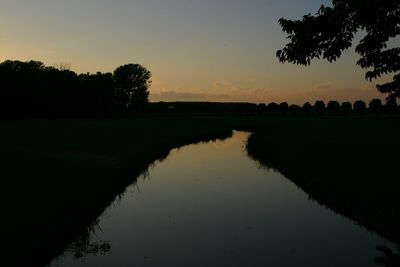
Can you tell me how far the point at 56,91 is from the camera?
11962cm

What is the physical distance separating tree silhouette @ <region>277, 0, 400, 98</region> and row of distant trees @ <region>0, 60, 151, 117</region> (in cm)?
10703

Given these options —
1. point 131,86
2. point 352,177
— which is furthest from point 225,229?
point 131,86

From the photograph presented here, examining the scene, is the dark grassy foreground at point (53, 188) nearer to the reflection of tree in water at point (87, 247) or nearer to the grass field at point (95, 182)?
the grass field at point (95, 182)

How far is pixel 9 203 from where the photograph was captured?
62.1 ft

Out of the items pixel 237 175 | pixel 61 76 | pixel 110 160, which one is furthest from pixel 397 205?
pixel 61 76

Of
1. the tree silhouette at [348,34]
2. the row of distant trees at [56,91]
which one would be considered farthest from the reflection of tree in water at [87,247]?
the row of distant trees at [56,91]

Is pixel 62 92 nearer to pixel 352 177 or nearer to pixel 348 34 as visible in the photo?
pixel 352 177

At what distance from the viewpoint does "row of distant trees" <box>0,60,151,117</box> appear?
111m

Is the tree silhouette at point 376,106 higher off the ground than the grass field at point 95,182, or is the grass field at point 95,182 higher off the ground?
the tree silhouette at point 376,106

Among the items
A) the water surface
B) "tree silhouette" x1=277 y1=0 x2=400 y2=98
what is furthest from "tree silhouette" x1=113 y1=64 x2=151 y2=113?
"tree silhouette" x1=277 y1=0 x2=400 y2=98

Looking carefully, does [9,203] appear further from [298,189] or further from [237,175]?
[237,175]

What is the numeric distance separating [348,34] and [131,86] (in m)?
159

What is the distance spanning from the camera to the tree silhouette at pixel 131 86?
163 meters

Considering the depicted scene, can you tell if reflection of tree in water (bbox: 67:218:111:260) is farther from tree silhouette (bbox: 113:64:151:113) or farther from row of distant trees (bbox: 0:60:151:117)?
tree silhouette (bbox: 113:64:151:113)
